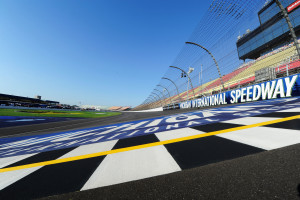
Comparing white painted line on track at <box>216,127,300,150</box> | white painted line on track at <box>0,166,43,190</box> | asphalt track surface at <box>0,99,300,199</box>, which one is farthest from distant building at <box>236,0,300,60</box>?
white painted line on track at <box>0,166,43,190</box>

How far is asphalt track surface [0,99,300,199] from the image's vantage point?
0.71m

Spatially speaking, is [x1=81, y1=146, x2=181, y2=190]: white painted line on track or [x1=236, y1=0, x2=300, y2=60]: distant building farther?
[x1=236, y1=0, x2=300, y2=60]: distant building

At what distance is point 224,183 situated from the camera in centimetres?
81

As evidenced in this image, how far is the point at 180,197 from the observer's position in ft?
2.44

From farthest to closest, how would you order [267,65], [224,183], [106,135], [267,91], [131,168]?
[267,65]
[267,91]
[106,135]
[131,168]
[224,183]

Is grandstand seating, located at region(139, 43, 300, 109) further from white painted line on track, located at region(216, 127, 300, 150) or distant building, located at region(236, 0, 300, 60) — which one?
white painted line on track, located at region(216, 127, 300, 150)

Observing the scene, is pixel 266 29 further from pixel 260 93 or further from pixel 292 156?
pixel 292 156

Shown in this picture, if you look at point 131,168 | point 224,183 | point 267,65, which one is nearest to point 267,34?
point 267,65

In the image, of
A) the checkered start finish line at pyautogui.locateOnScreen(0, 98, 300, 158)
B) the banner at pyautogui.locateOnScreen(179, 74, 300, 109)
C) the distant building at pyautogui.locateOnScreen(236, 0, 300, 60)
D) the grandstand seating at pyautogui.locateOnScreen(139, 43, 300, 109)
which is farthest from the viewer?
the distant building at pyautogui.locateOnScreen(236, 0, 300, 60)

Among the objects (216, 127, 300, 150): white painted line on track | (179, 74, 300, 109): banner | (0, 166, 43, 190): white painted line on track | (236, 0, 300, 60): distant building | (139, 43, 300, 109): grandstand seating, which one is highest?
(236, 0, 300, 60): distant building

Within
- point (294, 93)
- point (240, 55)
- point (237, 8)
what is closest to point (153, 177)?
point (294, 93)

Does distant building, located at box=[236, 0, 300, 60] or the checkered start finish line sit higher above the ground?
distant building, located at box=[236, 0, 300, 60]

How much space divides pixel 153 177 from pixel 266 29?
1806 inches

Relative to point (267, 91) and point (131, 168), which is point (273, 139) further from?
point (267, 91)
